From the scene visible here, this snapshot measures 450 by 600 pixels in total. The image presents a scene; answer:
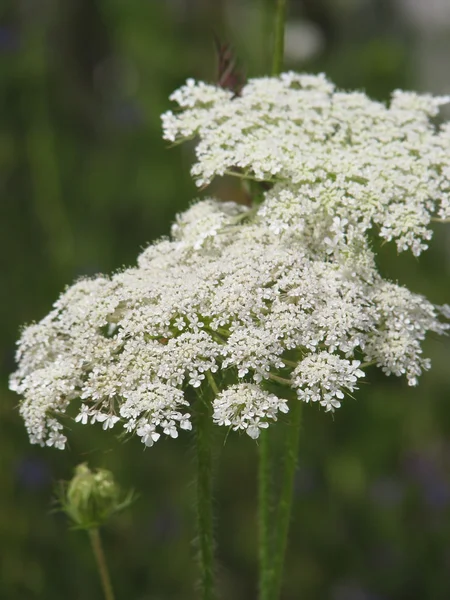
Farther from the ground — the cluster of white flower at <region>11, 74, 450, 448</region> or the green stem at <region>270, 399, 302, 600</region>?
the cluster of white flower at <region>11, 74, 450, 448</region>

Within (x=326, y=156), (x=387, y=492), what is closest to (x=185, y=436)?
(x=387, y=492)

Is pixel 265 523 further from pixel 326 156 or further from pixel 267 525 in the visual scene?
pixel 326 156

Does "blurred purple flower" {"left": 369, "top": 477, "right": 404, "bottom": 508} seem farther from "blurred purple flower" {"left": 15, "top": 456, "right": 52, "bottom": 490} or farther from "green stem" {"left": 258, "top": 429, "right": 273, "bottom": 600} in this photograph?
"green stem" {"left": 258, "top": 429, "right": 273, "bottom": 600}

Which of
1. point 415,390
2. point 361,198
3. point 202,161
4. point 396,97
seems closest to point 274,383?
point 361,198

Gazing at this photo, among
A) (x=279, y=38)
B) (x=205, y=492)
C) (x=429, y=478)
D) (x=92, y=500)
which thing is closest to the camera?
(x=205, y=492)

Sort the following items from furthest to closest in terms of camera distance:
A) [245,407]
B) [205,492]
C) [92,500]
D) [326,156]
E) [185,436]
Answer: [185,436] → [92,500] → [326,156] → [205,492] → [245,407]

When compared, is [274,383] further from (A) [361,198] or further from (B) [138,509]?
(B) [138,509]

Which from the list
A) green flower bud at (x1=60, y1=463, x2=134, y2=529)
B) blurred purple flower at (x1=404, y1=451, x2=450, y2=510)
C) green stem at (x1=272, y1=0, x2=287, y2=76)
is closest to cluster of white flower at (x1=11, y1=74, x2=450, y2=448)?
green stem at (x1=272, y1=0, x2=287, y2=76)
